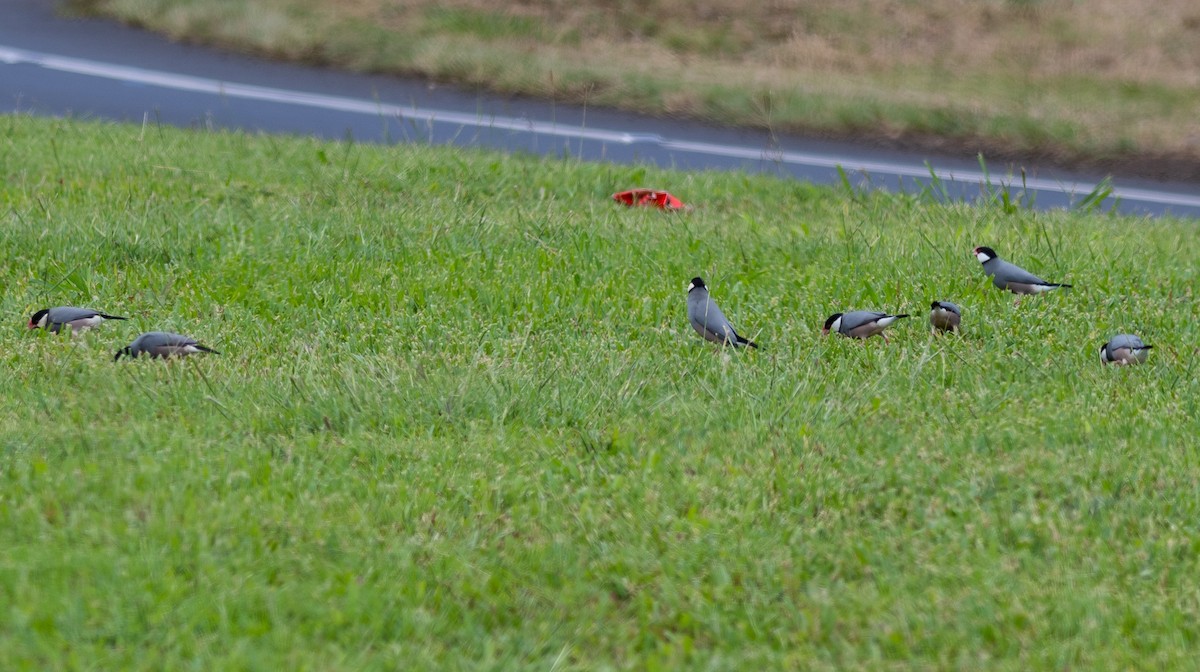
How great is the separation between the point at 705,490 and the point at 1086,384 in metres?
1.93

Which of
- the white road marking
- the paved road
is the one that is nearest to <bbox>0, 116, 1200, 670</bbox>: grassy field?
the paved road

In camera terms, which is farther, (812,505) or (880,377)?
(880,377)

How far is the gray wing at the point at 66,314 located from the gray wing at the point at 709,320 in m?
2.70

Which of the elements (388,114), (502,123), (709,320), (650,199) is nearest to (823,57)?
(502,123)

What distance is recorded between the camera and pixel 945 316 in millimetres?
5945

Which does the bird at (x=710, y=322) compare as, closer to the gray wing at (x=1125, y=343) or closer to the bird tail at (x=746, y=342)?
the bird tail at (x=746, y=342)

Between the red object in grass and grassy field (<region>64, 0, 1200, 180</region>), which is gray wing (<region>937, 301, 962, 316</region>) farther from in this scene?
grassy field (<region>64, 0, 1200, 180</region>)

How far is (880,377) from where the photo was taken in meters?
5.30

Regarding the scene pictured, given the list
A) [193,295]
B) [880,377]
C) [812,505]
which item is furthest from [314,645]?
[193,295]

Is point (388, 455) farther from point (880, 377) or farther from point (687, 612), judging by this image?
point (880, 377)

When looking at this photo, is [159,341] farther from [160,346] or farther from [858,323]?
[858,323]

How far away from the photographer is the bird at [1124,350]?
5.50 metres

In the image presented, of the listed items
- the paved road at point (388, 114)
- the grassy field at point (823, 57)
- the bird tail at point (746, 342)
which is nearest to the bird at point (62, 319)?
the bird tail at point (746, 342)

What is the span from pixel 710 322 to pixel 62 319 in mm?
2846
